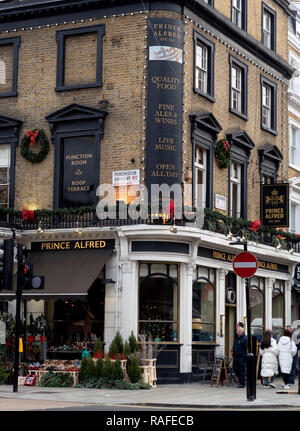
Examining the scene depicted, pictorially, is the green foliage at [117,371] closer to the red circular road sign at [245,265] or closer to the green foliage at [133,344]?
the green foliage at [133,344]

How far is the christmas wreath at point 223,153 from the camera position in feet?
101

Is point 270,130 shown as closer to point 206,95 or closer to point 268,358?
point 206,95

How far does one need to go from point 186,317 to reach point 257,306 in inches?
251

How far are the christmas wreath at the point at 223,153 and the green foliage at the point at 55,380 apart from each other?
9693mm

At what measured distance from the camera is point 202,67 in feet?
99.5

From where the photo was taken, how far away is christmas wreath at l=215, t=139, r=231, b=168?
101 feet

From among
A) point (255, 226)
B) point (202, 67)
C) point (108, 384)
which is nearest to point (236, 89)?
point (202, 67)

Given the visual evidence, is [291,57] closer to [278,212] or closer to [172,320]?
[278,212]

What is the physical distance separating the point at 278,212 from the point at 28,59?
10404 millimetres

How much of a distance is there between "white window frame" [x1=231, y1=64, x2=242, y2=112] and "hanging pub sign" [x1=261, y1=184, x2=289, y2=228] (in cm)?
306

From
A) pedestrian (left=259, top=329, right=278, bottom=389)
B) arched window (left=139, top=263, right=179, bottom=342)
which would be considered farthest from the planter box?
A: pedestrian (left=259, top=329, right=278, bottom=389)

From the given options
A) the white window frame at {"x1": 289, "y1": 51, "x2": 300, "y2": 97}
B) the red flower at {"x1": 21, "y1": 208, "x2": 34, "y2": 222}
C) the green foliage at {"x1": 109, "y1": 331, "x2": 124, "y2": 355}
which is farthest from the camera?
the white window frame at {"x1": 289, "y1": 51, "x2": 300, "y2": 97}

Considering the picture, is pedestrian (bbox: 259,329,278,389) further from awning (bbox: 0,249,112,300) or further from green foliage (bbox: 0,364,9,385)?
green foliage (bbox: 0,364,9,385)

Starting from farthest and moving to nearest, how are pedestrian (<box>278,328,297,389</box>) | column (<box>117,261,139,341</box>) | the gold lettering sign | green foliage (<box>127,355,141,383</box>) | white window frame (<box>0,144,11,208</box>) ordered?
1. white window frame (<box>0,144,11,208</box>)
2. the gold lettering sign
3. column (<box>117,261,139,341</box>)
4. pedestrian (<box>278,328,297,389</box>)
5. green foliage (<box>127,355,141,383</box>)
